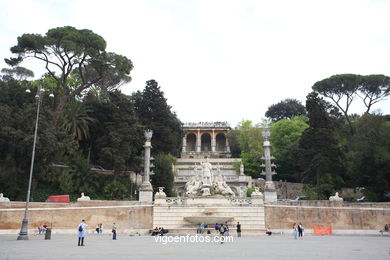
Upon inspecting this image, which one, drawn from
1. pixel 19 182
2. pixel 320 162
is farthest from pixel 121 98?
pixel 320 162

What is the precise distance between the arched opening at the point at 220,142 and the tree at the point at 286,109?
38.7 ft

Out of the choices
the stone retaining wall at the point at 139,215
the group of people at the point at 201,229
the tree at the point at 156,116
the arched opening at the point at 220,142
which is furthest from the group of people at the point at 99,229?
the arched opening at the point at 220,142

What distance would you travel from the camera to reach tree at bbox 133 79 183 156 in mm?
40250

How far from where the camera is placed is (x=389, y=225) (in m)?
23.5

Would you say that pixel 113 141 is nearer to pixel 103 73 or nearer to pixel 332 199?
pixel 103 73

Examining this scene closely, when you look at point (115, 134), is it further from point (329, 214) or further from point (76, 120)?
point (329, 214)

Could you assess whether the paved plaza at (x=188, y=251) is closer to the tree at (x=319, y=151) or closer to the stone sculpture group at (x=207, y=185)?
the stone sculpture group at (x=207, y=185)

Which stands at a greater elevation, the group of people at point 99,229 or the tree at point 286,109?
the tree at point 286,109

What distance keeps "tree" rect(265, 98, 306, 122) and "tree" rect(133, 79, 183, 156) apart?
124 feet

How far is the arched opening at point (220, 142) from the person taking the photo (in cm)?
7601

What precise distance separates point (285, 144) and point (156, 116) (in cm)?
1907

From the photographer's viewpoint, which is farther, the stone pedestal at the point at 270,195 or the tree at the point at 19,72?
the tree at the point at 19,72

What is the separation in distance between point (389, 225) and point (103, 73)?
96.6 ft

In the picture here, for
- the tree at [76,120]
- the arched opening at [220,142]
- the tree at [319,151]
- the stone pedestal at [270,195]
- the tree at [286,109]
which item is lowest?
the stone pedestal at [270,195]
